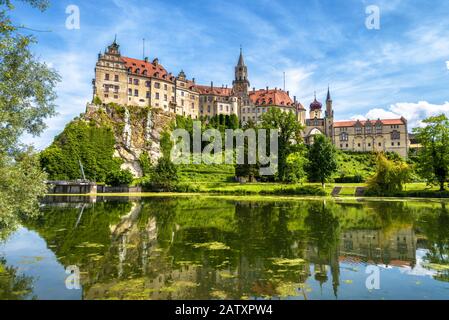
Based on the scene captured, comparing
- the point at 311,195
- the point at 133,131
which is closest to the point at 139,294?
the point at 311,195

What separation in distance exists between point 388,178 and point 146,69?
7542 centimetres

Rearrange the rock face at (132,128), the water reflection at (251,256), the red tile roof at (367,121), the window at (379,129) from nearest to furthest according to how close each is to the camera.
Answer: the water reflection at (251,256)
the rock face at (132,128)
the red tile roof at (367,121)
the window at (379,129)

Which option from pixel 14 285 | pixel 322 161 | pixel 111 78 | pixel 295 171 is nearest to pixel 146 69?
pixel 111 78

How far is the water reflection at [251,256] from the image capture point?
34.1 ft

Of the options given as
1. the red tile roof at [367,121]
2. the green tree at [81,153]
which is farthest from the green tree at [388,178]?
the red tile roof at [367,121]

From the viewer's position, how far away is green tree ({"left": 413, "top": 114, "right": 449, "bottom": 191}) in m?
49.2

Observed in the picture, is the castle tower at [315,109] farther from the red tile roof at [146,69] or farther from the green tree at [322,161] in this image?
the green tree at [322,161]

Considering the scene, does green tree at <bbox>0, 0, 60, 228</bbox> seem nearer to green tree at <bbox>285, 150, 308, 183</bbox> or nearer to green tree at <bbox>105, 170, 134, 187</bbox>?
green tree at <bbox>285, 150, 308, 183</bbox>

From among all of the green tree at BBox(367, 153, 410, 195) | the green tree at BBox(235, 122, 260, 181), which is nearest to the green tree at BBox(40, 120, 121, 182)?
the green tree at BBox(235, 122, 260, 181)

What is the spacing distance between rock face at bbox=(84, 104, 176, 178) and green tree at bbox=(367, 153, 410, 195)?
56.8 m

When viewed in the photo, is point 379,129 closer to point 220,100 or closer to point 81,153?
point 220,100

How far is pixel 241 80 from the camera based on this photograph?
12938 centimetres

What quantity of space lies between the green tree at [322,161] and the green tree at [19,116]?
161 ft

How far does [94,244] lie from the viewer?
1738 centimetres
